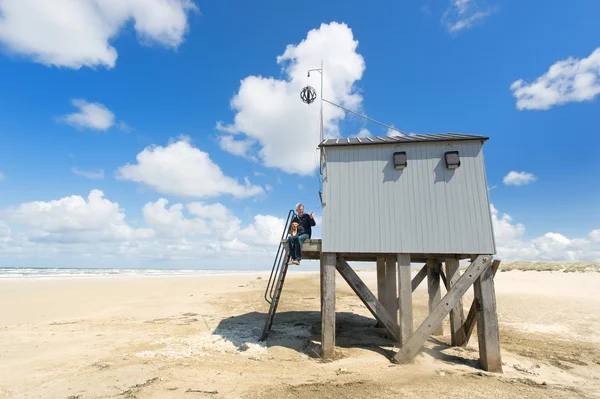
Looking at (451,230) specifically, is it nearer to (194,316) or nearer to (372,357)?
(372,357)

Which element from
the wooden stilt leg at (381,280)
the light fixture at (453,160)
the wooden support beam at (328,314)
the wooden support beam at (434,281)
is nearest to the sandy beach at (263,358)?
the wooden support beam at (328,314)

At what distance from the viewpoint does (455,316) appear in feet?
33.8

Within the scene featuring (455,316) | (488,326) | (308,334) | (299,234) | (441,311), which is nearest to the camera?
(488,326)

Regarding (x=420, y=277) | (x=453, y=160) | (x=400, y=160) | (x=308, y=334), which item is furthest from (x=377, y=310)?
(x=453, y=160)

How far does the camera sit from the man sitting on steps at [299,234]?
9.71 m

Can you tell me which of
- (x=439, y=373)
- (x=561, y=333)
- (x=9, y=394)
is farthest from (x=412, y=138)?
(x=9, y=394)

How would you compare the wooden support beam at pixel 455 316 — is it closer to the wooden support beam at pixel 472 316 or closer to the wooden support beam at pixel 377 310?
the wooden support beam at pixel 472 316

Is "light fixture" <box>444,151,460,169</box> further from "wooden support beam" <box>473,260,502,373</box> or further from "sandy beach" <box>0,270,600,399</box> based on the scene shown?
"sandy beach" <box>0,270,600,399</box>

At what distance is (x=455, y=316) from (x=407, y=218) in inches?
163

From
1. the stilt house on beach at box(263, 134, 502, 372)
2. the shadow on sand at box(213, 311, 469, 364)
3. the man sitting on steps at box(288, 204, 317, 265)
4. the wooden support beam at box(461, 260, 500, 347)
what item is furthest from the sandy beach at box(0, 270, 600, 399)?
the man sitting on steps at box(288, 204, 317, 265)

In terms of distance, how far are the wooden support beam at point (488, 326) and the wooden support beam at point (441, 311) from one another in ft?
0.76

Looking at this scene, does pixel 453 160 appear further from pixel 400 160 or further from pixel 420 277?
pixel 420 277

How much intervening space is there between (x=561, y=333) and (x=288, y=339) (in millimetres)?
10481

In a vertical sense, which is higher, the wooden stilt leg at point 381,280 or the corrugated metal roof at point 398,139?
the corrugated metal roof at point 398,139
